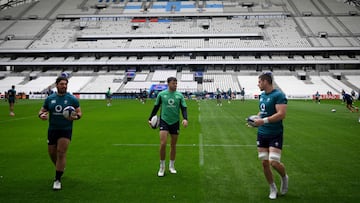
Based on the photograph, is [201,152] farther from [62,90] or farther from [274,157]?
[62,90]

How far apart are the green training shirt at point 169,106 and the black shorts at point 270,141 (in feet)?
8.06

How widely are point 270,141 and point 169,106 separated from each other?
2.81 m

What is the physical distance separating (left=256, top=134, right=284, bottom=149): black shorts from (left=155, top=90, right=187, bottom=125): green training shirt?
2.46 m

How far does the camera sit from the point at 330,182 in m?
7.30

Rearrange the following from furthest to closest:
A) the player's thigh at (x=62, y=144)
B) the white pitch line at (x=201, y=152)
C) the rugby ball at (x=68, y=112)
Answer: the white pitch line at (x=201, y=152)
the player's thigh at (x=62, y=144)
the rugby ball at (x=68, y=112)

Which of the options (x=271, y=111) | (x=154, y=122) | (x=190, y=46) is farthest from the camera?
(x=190, y=46)

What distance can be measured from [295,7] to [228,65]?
27.8 m

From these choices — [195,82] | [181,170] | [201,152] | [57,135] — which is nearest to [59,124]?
[57,135]

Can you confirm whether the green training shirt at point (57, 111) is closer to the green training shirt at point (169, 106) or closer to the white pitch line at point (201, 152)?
the green training shirt at point (169, 106)

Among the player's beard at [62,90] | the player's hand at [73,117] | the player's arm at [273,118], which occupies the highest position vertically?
the player's beard at [62,90]

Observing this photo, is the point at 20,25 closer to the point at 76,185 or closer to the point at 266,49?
the point at 266,49

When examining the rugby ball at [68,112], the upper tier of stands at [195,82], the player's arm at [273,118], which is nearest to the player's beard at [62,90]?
the rugby ball at [68,112]

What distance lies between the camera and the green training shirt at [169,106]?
8.06 meters

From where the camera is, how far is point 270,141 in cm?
612
